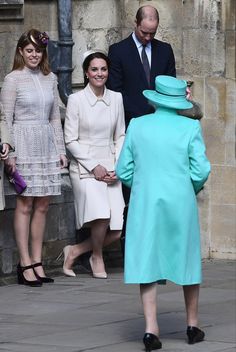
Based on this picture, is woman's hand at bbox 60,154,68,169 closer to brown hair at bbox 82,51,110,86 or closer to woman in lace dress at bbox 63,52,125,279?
woman in lace dress at bbox 63,52,125,279

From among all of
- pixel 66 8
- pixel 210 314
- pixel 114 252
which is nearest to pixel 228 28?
pixel 66 8

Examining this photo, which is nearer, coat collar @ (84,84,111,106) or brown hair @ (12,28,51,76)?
brown hair @ (12,28,51,76)

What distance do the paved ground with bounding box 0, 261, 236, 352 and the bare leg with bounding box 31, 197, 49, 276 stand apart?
28 centimetres

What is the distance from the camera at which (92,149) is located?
38.1 ft

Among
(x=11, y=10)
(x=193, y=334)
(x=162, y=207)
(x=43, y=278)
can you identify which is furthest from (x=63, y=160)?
(x=193, y=334)

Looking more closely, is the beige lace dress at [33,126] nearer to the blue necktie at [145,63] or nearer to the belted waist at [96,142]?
the belted waist at [96,142]

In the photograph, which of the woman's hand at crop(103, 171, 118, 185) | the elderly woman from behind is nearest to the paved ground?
the elderly woman from behind

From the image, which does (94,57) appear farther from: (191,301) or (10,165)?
(191,301)

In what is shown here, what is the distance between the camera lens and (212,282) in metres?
11.6

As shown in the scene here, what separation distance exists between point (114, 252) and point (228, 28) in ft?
7.59

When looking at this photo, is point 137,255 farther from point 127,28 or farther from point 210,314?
point 127,28

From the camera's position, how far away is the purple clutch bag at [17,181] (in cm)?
1105

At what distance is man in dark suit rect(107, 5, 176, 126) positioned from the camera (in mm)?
11766

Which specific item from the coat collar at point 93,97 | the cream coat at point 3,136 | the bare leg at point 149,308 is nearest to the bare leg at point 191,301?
the bare leg at point 149,308
